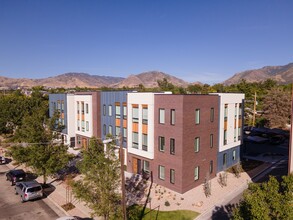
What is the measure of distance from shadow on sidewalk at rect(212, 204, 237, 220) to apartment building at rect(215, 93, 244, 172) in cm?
887

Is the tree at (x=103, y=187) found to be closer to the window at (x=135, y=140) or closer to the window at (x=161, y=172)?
the window at (x=161, y=172)

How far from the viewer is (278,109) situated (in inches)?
2478

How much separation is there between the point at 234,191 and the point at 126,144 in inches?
567

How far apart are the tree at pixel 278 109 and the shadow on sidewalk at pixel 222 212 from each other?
1885 inches

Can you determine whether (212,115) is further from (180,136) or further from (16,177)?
(16,177)

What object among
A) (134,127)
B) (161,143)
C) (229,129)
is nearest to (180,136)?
(161,143)

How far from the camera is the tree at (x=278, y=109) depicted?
62.4 meters

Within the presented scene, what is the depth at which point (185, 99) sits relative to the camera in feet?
81.7

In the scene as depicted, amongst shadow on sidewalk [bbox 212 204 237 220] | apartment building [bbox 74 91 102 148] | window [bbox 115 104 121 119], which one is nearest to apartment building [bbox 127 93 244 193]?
window [bbox 115 104 121 119]

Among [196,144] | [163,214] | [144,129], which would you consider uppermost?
[144,129]

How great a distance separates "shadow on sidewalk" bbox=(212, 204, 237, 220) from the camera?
20.9 meters

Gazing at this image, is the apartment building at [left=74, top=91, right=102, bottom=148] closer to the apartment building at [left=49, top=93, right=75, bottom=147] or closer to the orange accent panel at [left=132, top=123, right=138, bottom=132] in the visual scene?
the apartment building at [left=49, top=93, right=75, bottom=147]

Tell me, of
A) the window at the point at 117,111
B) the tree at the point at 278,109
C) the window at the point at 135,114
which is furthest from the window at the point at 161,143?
the tree at the point at 278,109

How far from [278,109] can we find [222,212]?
5047 cm
